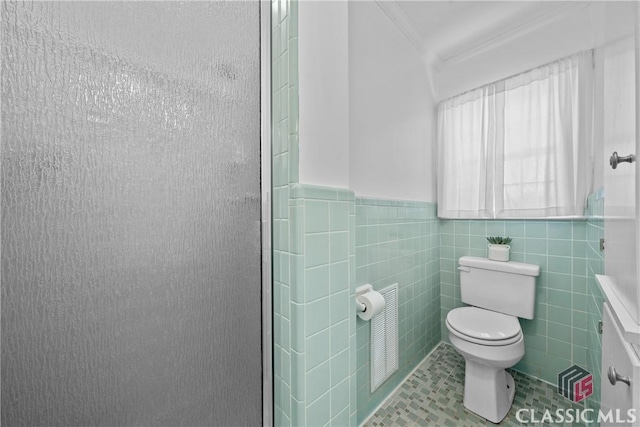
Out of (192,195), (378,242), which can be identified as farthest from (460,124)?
(192,195)

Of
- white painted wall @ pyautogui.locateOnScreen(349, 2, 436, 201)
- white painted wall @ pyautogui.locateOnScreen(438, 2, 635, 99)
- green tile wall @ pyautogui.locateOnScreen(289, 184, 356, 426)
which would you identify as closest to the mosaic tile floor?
green tile wall @ pyautogui.locateOnScreen(289, 184, 356, 426)

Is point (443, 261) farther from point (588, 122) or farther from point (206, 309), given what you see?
point (206, 309)

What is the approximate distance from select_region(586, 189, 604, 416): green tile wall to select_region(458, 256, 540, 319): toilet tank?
265 mm

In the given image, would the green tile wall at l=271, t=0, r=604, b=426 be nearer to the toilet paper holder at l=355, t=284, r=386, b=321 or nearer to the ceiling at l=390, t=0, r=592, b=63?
the toilet paper holder at l=355, t=284, r=386, b=321

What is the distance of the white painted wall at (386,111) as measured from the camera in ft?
4.57

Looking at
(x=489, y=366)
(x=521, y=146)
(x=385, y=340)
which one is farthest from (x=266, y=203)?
(x=521, y=146)

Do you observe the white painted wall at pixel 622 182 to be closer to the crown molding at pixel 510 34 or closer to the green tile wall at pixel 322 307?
the green tile wall at pixel 322 307

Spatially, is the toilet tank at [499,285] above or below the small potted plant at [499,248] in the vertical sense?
below

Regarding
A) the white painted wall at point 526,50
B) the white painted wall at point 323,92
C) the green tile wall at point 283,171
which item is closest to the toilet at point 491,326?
the green tile wall at point 283,171

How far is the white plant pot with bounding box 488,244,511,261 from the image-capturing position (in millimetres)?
1722

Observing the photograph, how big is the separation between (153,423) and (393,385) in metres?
1.39

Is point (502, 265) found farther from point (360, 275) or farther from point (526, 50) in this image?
point (526, 50)

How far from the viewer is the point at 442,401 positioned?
1.48 m

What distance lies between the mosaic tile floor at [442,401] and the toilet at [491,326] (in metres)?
0.07
